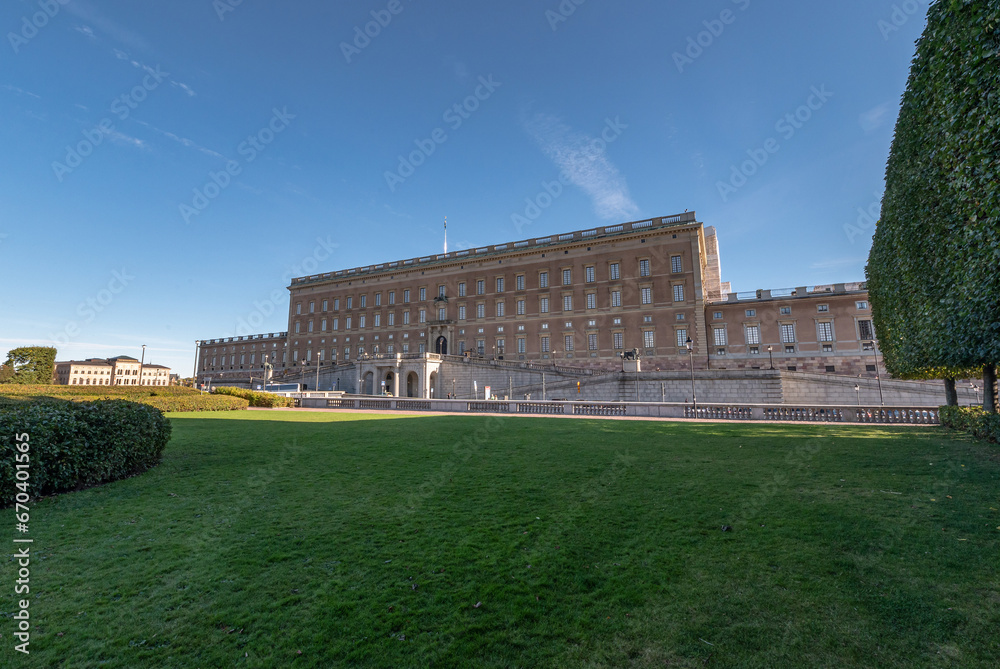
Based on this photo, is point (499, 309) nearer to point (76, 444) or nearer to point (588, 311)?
point (588, 311)

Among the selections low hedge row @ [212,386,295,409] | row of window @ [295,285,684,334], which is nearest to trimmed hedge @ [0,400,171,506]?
low hedge row @ [212,386,295,409]

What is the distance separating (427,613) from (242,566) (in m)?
1.80

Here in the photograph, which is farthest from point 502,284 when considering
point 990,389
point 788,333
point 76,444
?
point 76,444

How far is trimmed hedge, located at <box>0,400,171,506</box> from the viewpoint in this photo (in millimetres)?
5484

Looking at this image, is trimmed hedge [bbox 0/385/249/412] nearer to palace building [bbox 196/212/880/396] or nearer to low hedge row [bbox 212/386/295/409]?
low hedge row [bbox 212/386/295/409]

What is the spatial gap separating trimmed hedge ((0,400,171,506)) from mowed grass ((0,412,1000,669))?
1.56 ft

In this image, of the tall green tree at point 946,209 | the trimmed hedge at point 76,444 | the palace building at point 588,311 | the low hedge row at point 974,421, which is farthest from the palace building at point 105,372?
the low hedge row at point 974,421

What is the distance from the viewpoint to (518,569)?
368cm

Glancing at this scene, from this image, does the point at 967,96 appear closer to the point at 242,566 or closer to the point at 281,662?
the point at 281,662

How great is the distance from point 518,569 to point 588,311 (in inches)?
1773

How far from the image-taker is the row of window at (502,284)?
4547 cm

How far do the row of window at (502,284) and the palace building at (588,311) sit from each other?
0.42ft

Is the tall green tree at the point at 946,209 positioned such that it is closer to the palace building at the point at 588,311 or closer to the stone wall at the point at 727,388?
the stone wall at the point at 727,388

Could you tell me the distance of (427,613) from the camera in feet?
9.96
